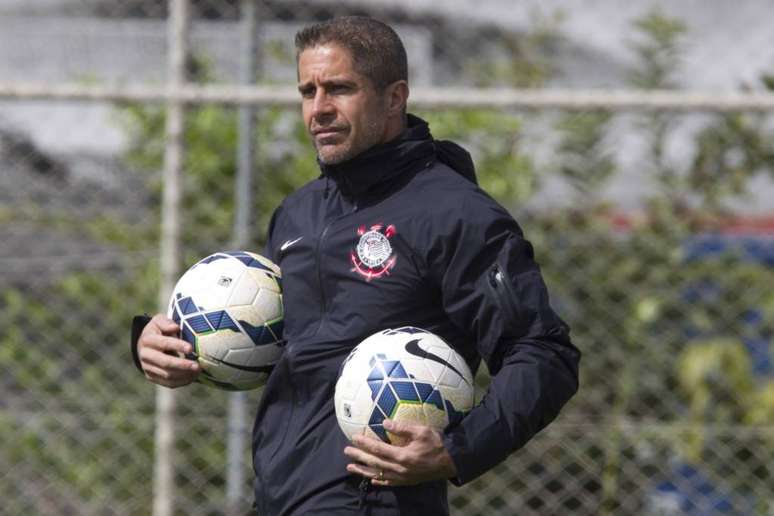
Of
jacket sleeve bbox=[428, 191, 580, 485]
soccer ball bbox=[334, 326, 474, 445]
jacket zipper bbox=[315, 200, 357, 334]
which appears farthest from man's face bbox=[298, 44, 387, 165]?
soccer ball bbox=[334, 326, 474, 445]

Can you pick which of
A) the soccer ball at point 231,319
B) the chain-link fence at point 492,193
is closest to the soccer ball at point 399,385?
the soccer ball at point 231,319

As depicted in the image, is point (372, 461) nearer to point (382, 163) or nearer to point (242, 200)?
point (382, 163)

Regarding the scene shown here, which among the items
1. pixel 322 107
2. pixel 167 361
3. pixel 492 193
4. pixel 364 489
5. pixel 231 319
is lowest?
pixel 492 193

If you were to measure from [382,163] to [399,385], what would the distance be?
608 mm

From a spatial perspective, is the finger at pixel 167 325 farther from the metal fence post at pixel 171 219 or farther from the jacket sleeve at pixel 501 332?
the metal fence post at pixel 171 219

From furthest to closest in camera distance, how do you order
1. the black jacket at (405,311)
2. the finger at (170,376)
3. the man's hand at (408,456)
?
Answer: the finger at (170,376) → the black jacket at (405,311) → the man's hand at (408,456)

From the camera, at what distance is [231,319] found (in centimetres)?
338

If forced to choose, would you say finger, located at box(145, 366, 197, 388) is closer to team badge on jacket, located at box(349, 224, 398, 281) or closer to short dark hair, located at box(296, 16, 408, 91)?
team badge on jacket, located at box(349, 224, 398, 281)

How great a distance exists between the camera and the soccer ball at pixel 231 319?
3387 millimetres

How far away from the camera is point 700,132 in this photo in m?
5.41

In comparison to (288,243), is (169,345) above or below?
below

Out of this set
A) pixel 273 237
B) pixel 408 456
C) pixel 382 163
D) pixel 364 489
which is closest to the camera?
pixel 408 456

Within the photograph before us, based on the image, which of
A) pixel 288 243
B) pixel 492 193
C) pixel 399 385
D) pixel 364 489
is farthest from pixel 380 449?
pixel 492 193

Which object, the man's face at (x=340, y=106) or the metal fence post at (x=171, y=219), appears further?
the metal fence post at (x=171, y=219)
